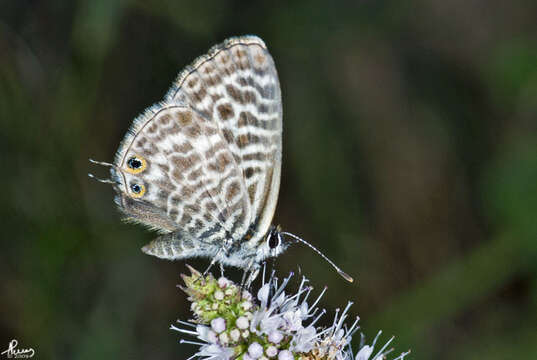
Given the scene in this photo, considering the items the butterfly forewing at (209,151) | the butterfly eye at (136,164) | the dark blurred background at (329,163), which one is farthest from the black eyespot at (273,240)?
the dark blurred background at (329,163)

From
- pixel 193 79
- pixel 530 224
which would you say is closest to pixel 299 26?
pixel 193 79

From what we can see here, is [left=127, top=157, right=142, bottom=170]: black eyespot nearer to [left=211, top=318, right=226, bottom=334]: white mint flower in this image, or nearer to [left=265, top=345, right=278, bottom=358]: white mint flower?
[left=211, top=318, right=226, bottom=334]: white mint flower

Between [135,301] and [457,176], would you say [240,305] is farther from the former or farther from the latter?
[457,176]

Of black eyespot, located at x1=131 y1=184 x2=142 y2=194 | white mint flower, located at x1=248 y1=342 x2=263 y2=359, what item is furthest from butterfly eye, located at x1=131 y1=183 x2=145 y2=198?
white mint flower, located at x1=248 y1=342 x2=263 y2=359

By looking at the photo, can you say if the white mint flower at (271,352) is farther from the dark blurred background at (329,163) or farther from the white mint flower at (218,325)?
the dark blurred background at (329,163)
